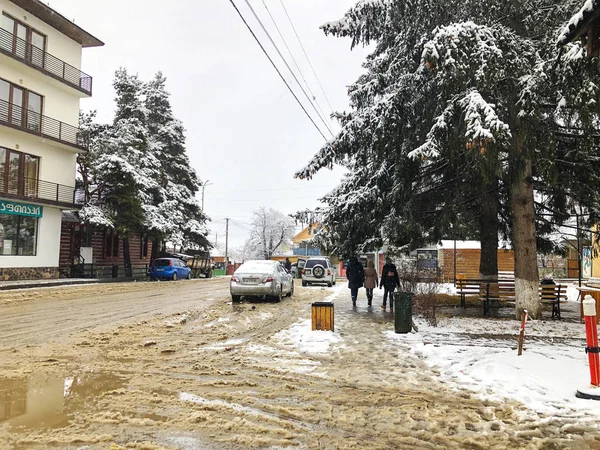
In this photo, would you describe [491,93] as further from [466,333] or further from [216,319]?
[216,319]

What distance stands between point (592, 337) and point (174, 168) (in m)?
39.4

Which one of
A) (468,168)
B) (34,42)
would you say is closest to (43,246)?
(34,42)

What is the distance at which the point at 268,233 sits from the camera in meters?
81.6

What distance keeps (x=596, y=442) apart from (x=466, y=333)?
5.84 m

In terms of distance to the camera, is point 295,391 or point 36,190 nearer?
point 295,391

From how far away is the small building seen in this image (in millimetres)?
4574

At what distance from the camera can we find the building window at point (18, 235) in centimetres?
2546

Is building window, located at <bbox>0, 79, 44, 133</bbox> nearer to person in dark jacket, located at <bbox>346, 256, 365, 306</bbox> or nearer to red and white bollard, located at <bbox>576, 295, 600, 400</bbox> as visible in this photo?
person in dark jacket, located at <bbox>346, 256, 365, 306</bbox>

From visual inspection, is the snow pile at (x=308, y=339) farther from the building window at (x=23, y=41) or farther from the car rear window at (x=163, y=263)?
the car rear window at (x=163, y=263)

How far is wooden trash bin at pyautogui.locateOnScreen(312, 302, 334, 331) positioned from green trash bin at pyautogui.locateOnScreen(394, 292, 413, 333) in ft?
4.63

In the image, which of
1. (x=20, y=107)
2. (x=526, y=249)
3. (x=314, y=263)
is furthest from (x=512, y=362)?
(x=20, y=107)

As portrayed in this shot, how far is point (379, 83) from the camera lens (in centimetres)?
1346

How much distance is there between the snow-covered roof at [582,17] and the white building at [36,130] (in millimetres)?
27266

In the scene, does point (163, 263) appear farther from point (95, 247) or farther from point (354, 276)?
point (354, 276)
